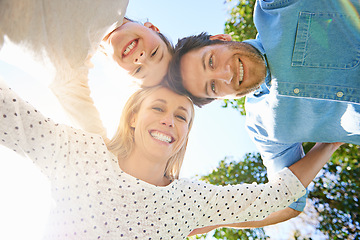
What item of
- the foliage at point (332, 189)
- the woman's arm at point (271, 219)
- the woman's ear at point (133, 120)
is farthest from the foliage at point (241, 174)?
the woman's ear at point (133, 120)

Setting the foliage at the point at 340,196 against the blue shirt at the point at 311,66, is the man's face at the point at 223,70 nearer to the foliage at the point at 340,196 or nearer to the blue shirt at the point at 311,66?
the blue shirt at the point at 311,66

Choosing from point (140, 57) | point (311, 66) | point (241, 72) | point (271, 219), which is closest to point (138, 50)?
point (140, 57)

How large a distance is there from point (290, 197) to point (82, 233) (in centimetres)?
166

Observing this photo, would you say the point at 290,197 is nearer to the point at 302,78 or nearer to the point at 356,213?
the point at 302,78

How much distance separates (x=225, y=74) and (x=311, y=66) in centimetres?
64

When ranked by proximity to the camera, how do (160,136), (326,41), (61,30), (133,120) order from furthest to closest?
1. (133,120)
2. (160,136)
3. (326,41)
4. (61,30)

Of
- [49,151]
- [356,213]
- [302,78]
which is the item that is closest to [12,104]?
[49,151]

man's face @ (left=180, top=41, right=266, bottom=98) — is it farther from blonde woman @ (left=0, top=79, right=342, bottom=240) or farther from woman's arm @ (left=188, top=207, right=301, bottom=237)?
woman's arm @ (left=188, top=207, right=301, bottom=237)

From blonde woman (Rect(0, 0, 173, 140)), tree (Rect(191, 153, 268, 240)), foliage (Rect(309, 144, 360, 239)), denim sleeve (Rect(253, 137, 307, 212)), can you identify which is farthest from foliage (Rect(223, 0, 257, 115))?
blonde woman (Rect(0, 0, 173, 140))

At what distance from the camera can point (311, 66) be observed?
2.18m

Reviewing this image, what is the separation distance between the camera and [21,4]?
1090mm

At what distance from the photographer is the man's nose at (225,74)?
2.45 m

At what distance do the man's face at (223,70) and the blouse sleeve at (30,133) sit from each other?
1183 mm

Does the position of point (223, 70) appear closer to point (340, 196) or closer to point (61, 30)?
point (61, 30)
